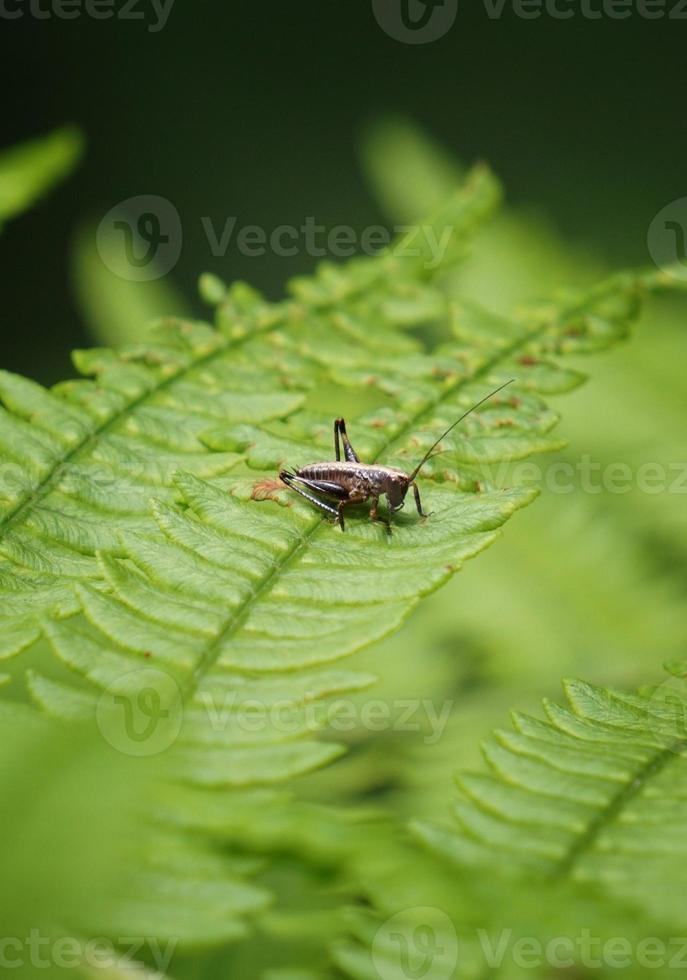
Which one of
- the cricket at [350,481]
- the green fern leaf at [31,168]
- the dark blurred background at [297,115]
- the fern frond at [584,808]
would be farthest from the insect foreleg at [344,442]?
the dark blurred background at [297,115]

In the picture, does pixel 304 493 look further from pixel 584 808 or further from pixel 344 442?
pixel 584 808

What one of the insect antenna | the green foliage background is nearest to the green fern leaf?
the green foliage background

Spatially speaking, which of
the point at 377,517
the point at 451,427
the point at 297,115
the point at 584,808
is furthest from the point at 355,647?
the point at 297,115

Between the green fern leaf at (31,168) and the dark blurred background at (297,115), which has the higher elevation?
the dark blurred background at (297,115)

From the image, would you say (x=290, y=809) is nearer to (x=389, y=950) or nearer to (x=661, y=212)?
(x=389, y=950)

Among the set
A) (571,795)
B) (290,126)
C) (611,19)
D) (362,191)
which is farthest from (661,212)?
(571,795)

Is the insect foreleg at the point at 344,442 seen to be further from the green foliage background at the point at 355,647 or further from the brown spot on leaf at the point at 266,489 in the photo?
the brown spot on leaf at the point at 266,489

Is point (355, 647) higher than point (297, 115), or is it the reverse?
point (297, 115)
